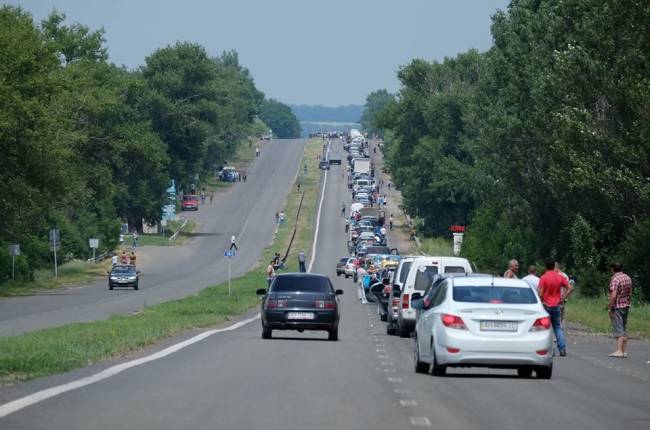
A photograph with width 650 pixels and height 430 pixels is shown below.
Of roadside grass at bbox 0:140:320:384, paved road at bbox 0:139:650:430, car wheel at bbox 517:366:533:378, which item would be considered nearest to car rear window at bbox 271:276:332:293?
roadside grass at bbox 0:140:320:384

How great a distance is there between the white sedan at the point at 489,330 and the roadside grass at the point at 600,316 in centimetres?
1572

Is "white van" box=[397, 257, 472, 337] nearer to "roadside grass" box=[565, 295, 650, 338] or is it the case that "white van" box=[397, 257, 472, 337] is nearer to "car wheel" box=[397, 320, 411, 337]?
"car wheel" box=[397, 320, 411, 337]

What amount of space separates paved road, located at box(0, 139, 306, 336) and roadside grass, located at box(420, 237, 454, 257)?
1326 cm

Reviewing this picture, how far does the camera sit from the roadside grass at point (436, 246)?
105 m

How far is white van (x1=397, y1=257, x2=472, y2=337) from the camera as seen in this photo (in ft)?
117

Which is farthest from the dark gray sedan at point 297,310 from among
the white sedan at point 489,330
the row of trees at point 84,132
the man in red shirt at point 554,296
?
the row of trees at point 84,132

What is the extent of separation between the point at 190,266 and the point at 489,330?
85623mm

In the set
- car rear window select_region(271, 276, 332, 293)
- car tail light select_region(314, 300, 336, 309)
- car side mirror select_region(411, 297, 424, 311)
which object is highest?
car side mirror select_region(411, 297, 424, 311)

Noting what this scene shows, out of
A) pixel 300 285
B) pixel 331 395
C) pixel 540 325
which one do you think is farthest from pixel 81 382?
pixel 300 285

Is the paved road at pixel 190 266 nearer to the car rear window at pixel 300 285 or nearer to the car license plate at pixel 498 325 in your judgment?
the car rear window at pixel 300 285

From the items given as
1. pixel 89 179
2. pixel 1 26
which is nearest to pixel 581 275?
pixel 1 26

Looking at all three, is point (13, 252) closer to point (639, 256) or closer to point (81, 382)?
point (639, 256)

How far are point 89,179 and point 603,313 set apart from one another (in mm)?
57858

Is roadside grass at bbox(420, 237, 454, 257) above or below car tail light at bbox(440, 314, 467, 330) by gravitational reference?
below
